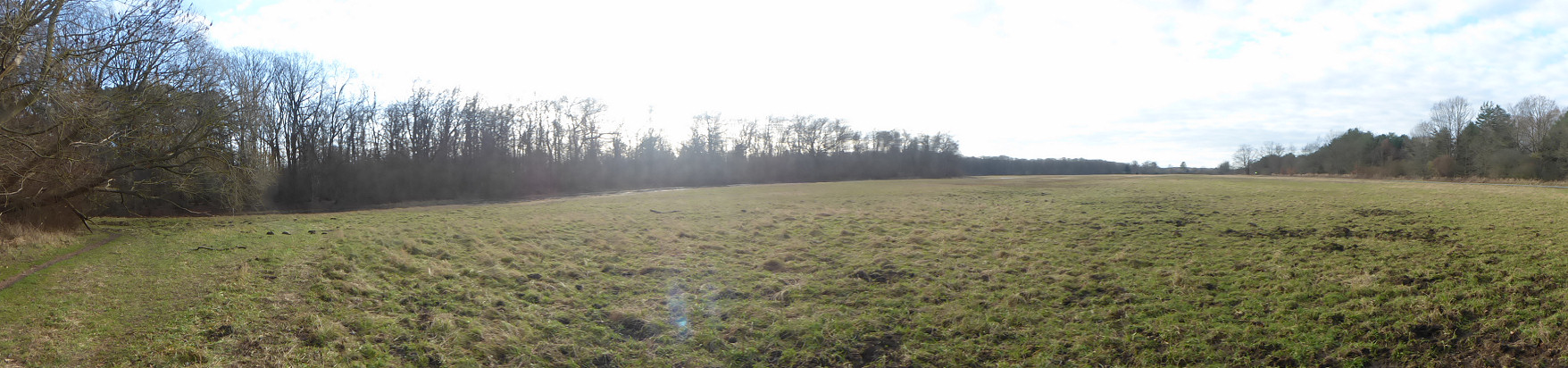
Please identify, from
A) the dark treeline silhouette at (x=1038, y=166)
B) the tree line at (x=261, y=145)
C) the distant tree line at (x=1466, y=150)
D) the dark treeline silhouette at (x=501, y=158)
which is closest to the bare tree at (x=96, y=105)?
the tree line at (x=261, y=145)

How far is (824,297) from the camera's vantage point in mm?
11445

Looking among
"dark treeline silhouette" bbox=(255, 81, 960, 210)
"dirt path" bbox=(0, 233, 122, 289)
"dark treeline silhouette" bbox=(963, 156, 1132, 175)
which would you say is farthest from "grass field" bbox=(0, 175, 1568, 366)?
"dark treeline silhouette" bbox=(963, 156, 1132, 175)

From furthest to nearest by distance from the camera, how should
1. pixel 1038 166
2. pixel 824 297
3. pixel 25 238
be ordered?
1. pixel 1038 166
2. pixel 25 238
3. pixel 824 297

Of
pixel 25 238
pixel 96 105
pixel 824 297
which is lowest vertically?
pixel 824 297

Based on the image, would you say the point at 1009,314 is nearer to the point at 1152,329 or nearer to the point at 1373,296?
the point at 1152,329

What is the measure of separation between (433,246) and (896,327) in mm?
11204

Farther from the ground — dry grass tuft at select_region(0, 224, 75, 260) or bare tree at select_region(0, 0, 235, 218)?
bare tree at select_region(0, 0, 235, 218)

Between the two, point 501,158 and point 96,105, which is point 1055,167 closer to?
point 501,158

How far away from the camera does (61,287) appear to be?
9.23m

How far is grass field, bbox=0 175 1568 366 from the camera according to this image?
767cm

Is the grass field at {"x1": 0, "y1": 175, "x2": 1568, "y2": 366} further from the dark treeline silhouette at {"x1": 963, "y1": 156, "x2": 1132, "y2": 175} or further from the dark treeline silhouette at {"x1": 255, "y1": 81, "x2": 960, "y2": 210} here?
the dark treeline silhouette at {"x1": 963, "y1": 156, "x2": 1132, "y2": 175}

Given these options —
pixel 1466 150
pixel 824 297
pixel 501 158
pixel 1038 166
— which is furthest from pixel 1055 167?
pixel 824 297

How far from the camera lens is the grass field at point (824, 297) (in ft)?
25.2

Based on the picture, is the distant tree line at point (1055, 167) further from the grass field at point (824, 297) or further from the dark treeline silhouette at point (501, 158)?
the grass field at point (824, 297)
